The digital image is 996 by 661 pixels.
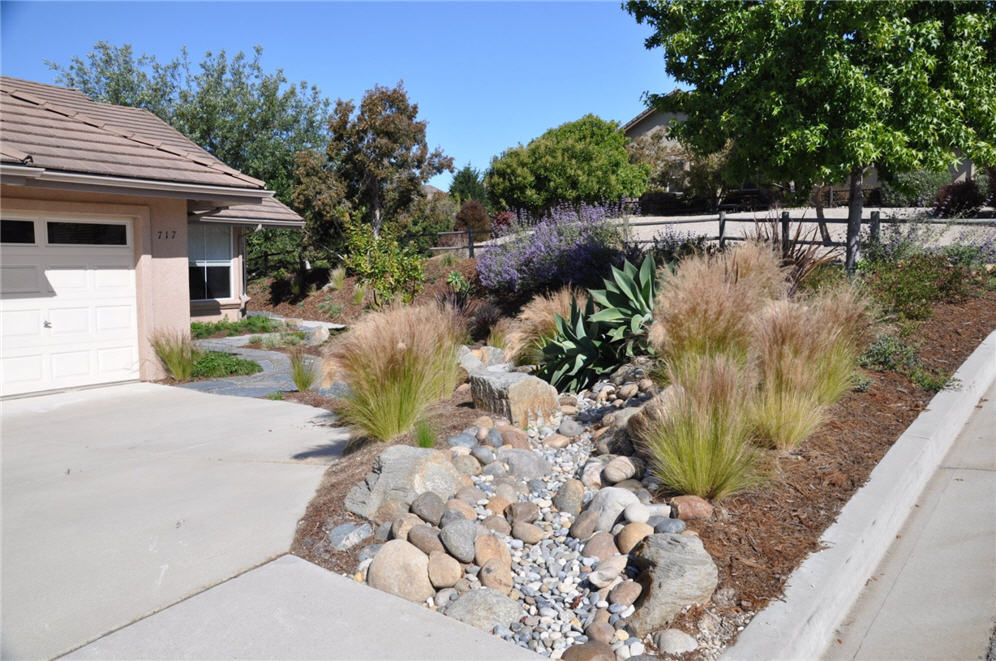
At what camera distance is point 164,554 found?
4105 millimetres

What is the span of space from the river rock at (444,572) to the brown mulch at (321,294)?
11356mm

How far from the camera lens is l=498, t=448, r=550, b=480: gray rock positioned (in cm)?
498

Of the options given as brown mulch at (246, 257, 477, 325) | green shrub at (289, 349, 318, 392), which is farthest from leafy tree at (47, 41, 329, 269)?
green shrub at (289, 349, 318, 392)

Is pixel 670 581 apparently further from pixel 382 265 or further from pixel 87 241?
pixel 382 265

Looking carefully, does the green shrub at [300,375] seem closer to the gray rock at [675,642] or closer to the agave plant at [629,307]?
the agave plant at [629,307]

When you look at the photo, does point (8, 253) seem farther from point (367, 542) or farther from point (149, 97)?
point (149, 97)

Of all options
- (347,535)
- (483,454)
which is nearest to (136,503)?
(347,535)

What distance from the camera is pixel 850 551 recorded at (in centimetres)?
371

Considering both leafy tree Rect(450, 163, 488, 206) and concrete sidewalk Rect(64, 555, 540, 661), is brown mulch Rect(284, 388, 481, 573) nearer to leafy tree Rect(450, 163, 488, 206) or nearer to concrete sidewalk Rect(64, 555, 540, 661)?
concrete sidewalk Rect(64, 555, 540, 661)

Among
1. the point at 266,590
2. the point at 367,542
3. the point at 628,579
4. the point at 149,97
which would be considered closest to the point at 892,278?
the point at 628,579

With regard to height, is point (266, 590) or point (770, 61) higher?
point (770, 61)

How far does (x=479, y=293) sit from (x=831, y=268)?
788 centimetres

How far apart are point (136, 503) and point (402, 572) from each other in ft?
7.74

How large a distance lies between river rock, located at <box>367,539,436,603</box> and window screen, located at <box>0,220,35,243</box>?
772cm
